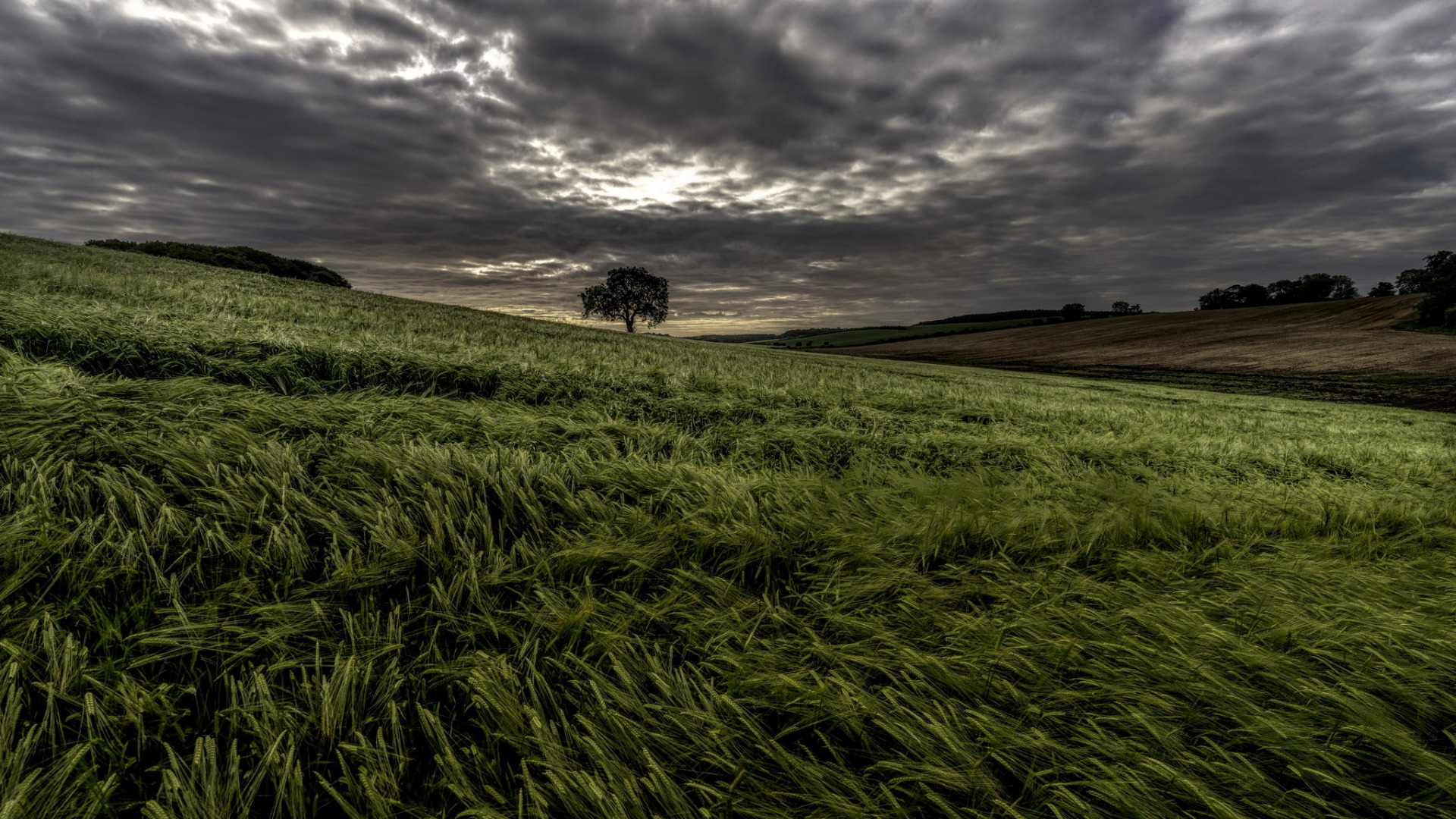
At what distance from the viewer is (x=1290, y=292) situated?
8325cm

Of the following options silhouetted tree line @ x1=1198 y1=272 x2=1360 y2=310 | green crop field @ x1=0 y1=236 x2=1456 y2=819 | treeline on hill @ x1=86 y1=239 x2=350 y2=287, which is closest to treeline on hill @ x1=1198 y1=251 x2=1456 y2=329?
silhouetted tree line @ x1=1198 y1=272 x2=1360 y2=310

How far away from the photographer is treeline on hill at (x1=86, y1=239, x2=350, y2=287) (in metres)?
44.7

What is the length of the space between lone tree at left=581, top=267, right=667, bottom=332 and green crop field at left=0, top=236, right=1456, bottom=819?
62.3 m

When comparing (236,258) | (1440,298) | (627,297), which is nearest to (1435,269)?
(1440,298)

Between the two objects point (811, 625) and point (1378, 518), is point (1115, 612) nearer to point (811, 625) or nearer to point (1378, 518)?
point (811, 625)

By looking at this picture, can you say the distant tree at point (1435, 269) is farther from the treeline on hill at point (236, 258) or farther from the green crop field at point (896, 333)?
the treeline on hill at point (236, 258)

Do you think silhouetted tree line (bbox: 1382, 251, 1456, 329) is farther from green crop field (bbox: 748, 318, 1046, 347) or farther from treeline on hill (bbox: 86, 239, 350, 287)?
treeline on hill (bbox: 86, 239, 350, 287)

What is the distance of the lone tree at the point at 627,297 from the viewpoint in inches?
2505

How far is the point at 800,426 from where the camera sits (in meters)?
5.15

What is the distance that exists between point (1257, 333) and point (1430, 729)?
67.1m

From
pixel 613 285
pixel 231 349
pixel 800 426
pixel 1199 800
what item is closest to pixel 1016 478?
pixel 800 426

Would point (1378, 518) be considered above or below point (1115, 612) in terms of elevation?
below

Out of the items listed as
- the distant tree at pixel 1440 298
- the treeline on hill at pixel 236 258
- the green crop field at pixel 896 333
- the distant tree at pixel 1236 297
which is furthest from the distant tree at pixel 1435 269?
the treeline on hill at pixel 236 258

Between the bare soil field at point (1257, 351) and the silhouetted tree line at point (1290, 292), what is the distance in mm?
27093
